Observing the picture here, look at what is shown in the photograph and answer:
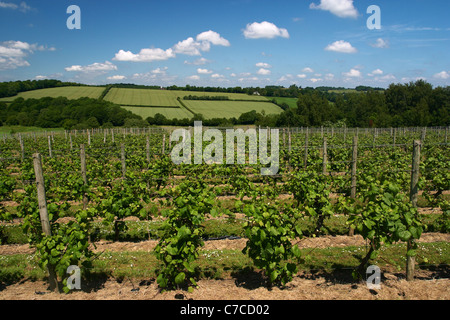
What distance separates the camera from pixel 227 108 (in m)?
70.1

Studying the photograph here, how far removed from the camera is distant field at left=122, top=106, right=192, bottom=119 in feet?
197

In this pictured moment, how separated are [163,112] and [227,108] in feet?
51.6

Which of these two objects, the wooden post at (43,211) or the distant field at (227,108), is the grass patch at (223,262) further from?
the distant field at (227,108)

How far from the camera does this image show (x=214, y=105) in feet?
239

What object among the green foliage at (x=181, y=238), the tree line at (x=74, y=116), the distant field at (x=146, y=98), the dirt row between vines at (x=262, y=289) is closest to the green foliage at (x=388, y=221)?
the dirt row between vines at (x=262, y=289)

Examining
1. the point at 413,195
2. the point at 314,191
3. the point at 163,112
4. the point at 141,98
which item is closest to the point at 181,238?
the point at 314,191

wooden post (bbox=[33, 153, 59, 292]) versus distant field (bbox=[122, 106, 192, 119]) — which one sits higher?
distant field (bbox=[122, 106, 192, 119])

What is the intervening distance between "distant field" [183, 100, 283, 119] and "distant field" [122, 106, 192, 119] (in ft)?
10.6

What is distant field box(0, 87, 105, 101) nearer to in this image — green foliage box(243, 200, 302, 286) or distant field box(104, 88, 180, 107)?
distant field box(104, 88, 180, 107)

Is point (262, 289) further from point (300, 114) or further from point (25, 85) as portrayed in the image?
point (25, 85)

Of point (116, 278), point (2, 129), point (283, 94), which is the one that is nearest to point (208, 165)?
point (116, 278)

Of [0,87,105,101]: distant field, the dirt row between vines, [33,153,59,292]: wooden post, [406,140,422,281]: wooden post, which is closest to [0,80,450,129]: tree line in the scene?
[0,87,105,101]: distant field

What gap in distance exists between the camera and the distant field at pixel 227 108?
2511 inches
